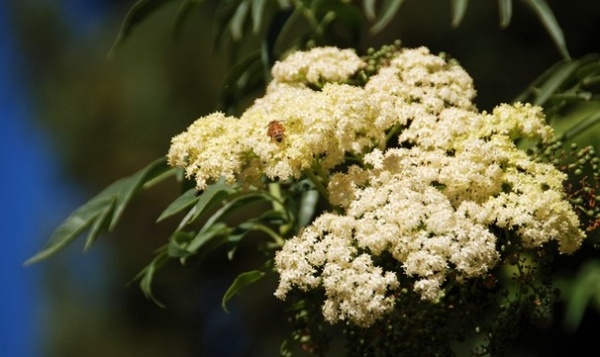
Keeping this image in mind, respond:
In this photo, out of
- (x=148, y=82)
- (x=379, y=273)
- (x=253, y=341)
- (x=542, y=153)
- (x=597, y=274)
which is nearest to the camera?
(x=379, y=273)

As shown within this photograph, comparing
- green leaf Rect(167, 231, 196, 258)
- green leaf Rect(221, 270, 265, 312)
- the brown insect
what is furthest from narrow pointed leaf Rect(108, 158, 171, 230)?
the brown insect

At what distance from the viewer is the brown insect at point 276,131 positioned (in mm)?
1960

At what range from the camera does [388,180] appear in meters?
1.96

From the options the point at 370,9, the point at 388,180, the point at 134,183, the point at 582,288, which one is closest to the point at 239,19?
the point at 370,9

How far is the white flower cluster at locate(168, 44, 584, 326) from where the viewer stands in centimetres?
188

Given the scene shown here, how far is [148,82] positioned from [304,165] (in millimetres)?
4488

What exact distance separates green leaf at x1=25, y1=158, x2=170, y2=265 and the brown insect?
1.32 ft

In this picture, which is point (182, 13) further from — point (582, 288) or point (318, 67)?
point (582, 288)

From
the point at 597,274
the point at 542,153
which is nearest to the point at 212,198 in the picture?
the point at 542,153

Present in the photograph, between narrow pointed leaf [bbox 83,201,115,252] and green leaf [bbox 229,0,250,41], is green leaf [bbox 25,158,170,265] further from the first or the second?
green leaf [bbox 229,0,250,41]

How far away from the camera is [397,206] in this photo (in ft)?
6.25

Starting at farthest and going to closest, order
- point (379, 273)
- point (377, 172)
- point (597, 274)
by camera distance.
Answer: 1. point (597, 274)
2. point (377, 172)
3. point (379, 273)

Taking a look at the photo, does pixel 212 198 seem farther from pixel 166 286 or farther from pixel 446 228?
pixel 166 286

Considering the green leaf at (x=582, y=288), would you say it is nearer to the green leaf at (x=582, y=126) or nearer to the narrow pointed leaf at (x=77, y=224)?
the green leaf at (x=582, y=126)
